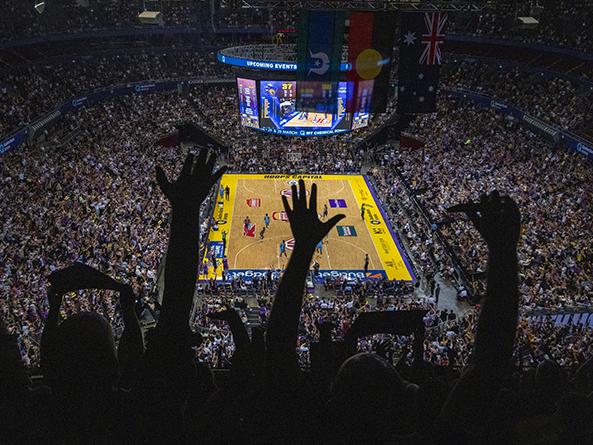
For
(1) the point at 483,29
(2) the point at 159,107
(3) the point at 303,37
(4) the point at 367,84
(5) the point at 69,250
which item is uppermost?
(1) the point at 483,29

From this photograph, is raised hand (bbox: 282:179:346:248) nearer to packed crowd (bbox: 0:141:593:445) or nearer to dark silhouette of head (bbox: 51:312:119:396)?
packed crowd (bbox: 0:141:593:445)

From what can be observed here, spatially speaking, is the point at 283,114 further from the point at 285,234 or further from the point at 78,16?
the point at 78,16

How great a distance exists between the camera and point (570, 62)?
123 feet

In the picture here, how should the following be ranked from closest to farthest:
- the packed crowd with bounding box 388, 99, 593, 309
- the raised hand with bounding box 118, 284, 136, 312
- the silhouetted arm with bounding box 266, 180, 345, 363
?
the silhouetted arm with bounding box 266, 180, 345, 363 → the raised hand with bounding box 118, 284, 136, 312 → the packed crowd with bounding box 388, 99, 593, 309

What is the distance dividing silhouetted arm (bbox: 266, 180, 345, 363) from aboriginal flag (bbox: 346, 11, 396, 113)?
14.1 m

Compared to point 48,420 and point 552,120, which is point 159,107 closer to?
point 552,120

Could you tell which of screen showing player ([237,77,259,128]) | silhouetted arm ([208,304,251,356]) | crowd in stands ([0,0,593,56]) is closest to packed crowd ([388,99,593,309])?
crowd in stands ([0,0,593,56])

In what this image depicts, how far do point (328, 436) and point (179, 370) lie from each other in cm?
123

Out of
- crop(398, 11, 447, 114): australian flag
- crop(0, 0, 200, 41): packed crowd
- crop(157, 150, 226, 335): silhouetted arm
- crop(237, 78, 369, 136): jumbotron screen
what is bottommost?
crop(237, 78, 369, 136): jumbotron screen

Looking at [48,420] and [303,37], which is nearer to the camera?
[48,420]

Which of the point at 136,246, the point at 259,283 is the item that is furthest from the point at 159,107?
the point at 259,283

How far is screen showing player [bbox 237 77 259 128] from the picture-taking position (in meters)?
33.6

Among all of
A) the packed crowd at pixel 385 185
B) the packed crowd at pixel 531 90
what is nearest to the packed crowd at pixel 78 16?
the packed crowd at pixel 385 185

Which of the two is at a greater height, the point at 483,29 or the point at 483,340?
the point at 483,29
